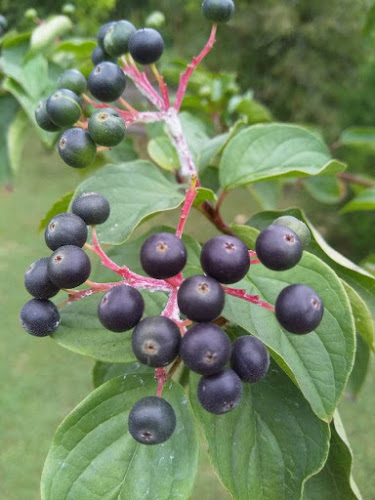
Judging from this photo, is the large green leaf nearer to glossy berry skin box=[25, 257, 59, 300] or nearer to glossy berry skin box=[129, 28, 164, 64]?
glossy berry skin box=[25, 257, 59, 300]

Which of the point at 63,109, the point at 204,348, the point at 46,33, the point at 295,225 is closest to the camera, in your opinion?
the point at 204,348

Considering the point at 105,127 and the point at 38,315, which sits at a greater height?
the point at 105,127

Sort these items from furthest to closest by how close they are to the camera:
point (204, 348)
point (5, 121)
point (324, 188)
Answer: point (324, 188) < point (5, 121) < point (204, 348)

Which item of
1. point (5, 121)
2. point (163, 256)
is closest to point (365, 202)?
point (163, 256)

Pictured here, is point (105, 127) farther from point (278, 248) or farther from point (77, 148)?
point (278, 248)

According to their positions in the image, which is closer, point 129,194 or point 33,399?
point 129,194

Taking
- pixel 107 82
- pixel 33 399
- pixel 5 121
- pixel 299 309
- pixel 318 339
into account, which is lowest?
pixel 33 399

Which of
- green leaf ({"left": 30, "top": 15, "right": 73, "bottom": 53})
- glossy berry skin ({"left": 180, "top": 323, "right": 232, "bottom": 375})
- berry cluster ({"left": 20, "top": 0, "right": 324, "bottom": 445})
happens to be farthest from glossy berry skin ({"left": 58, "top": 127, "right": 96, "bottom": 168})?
green leaf ({"left": 30, "top": 15, "right": 73, "bottom": 53})

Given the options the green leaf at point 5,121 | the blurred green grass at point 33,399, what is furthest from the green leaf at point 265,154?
the blurred green grass at point 33,399
